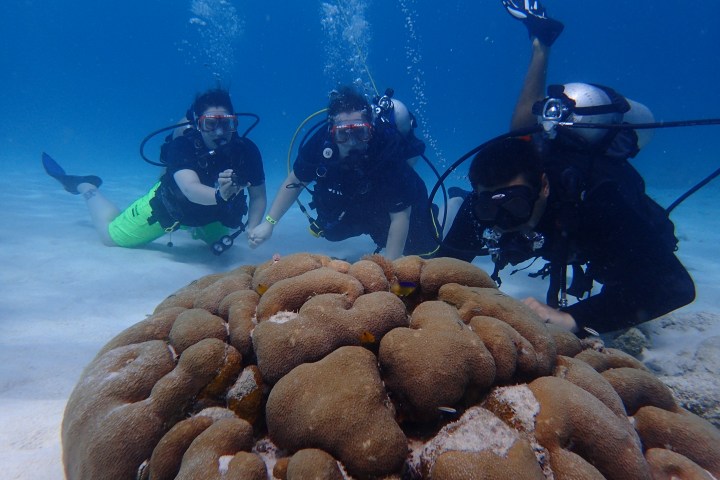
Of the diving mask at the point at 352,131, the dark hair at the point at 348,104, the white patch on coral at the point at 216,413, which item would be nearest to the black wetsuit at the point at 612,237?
the white patch on coral at the point at 216,413

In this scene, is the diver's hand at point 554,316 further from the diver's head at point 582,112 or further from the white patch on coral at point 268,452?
the white patch on coral at point 268,452

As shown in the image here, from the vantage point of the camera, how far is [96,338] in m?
4.11

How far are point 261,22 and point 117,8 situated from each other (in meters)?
49.2

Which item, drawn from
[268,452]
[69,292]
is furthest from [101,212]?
[268,452]

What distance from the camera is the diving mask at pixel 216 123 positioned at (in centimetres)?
655

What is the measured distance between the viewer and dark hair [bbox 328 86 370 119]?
6195 millimetres

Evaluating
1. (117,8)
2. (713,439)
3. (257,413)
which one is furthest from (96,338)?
(117,8)

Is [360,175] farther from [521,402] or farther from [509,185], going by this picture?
[521,402]

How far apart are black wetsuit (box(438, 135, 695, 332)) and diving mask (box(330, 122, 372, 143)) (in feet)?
11.3

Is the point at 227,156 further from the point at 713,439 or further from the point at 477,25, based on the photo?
the point at 477,25

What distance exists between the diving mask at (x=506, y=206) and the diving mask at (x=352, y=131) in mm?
3420

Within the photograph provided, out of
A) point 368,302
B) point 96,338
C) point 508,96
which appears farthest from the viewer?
point 508,96

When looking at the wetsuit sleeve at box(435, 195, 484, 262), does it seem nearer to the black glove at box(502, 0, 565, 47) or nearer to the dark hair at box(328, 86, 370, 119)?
the black glove at box(502, 0, 565, 47)

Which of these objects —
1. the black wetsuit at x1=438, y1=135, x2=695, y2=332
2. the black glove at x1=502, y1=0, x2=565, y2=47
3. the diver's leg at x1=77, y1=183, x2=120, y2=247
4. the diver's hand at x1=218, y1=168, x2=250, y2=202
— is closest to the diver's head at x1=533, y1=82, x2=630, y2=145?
the black wetsuit at x1=438, y1=135, x2=695, y2=332
